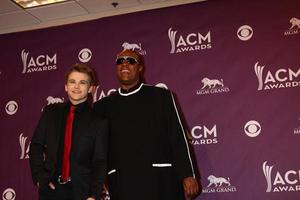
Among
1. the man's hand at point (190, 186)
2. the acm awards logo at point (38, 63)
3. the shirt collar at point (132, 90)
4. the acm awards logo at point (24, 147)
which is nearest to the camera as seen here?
the man's hand at point (190, 186)

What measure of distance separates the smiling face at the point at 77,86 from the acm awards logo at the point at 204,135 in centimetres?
141

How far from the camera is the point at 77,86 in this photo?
8.14 feet

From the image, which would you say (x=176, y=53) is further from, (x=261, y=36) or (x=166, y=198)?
(x=166, y=198)

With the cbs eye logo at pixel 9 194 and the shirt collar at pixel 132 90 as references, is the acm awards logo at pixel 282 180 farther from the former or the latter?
the cbs eye logo at pixel 9 194

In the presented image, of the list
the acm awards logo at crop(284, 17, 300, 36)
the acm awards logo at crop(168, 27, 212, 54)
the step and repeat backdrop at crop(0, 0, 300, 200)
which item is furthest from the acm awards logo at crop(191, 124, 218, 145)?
the acm awards logo at crop(284, 17, 300, 36)

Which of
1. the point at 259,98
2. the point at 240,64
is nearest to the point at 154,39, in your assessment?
the point at 240,64

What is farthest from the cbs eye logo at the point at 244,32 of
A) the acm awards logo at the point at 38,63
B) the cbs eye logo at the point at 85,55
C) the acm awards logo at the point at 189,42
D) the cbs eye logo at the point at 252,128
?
the acm awards logo at the point at 38,63

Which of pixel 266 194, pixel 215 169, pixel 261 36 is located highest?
pixel 261 36

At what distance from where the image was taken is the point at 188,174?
104 inches

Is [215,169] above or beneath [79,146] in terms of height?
beneath

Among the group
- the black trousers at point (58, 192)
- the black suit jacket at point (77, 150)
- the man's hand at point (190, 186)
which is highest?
the black suit jacket at point (77, 150)

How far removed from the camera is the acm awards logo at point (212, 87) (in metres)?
3.60

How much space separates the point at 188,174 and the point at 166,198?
0.23 metres

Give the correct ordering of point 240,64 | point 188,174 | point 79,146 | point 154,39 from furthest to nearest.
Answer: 1. point 154,39
2. point 240,64
3. point 188,174
4. point 79,146
